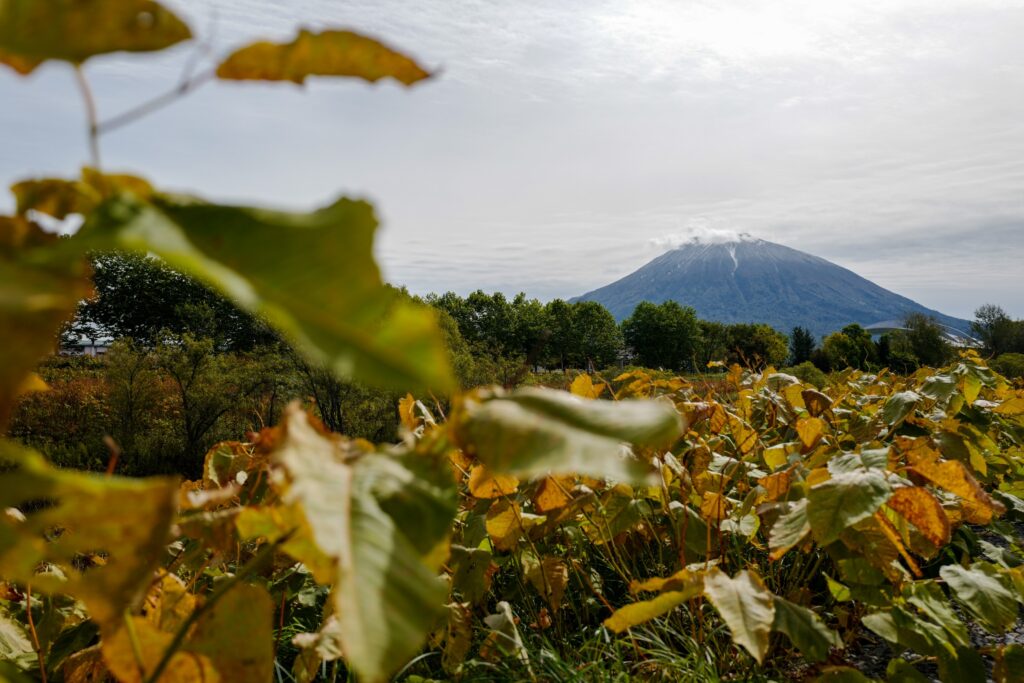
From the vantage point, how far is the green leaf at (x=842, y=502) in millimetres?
960

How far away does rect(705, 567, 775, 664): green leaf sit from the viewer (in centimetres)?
88

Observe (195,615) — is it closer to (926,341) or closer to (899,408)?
(899,408)

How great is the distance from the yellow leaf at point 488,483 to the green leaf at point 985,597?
813 mm

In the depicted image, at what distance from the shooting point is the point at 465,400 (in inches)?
19.0

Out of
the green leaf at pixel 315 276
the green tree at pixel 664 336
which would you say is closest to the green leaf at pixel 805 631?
the green leaf at pixel 315 276

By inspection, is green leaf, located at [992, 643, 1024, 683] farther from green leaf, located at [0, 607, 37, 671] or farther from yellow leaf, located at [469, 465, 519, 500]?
green leaf, located at [0, 607, 37, 671]

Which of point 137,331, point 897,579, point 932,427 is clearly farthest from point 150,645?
point 137,331

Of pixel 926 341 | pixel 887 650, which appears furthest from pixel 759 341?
pixel 887 650

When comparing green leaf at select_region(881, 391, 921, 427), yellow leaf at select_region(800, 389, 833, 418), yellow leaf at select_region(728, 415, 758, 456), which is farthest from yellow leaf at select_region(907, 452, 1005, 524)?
yellow leaf at select_region(728, 415, 758, 456)

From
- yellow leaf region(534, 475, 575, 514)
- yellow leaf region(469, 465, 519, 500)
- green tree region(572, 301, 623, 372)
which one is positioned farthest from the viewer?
green tree region(572, 301, 623, 372)

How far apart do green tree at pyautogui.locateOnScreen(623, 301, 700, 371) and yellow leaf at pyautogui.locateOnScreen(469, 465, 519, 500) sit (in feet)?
219

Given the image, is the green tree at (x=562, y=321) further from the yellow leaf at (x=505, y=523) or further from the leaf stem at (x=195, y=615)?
the leaf stem at (x=195, y=615)

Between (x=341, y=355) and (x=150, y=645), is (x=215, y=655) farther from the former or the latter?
(x=341, y=355)

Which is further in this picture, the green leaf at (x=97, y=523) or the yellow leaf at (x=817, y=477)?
the yellow leaf at (x=817, y=477)
